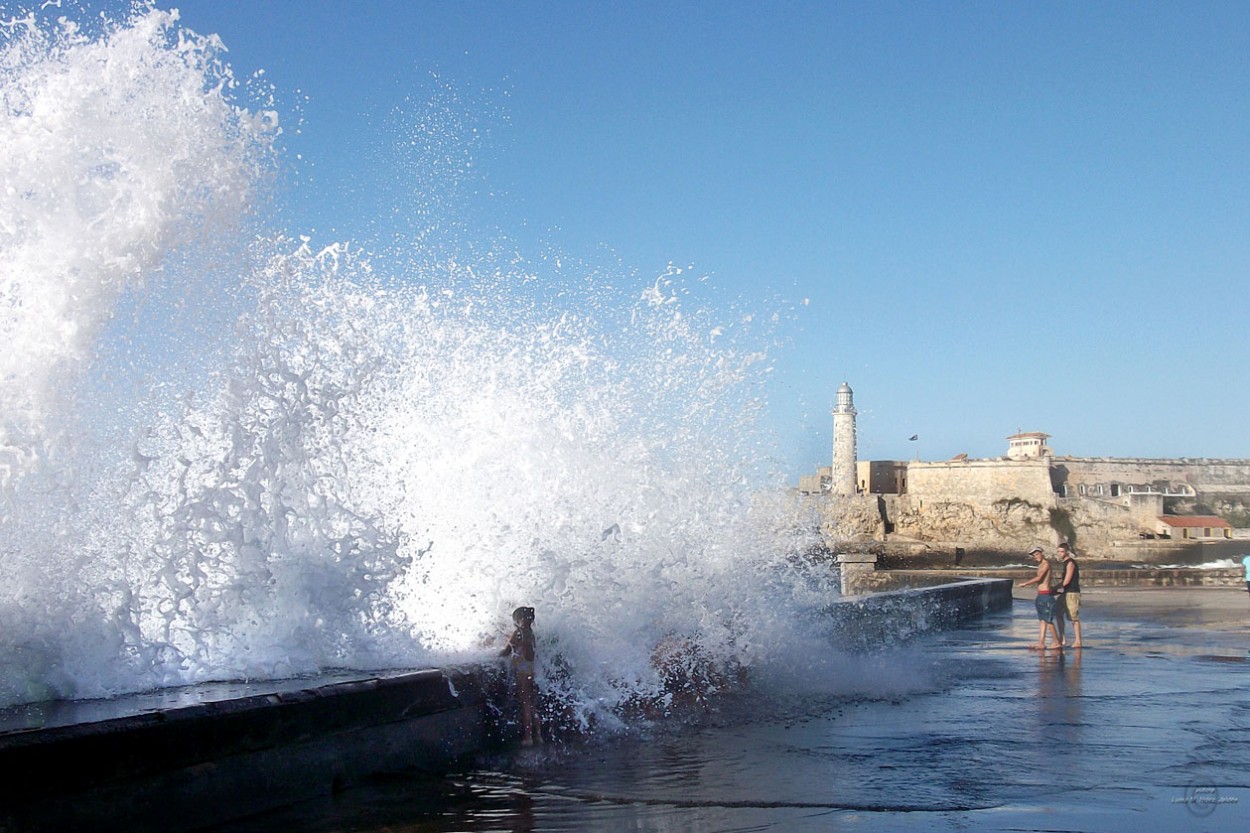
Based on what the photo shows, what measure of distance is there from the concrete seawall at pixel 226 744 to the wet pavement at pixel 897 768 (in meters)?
0.14

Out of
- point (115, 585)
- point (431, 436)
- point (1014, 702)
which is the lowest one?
point (1014, 702)

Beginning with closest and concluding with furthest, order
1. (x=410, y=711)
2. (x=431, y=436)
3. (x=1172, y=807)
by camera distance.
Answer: (x=1172, y=807), (x=410, y=711), (x=431, y=436)

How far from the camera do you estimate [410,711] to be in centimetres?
518

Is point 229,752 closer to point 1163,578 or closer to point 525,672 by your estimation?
point 525,672

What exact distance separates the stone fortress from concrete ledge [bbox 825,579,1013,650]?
3921cm

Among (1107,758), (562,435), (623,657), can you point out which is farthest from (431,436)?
(1107,758)

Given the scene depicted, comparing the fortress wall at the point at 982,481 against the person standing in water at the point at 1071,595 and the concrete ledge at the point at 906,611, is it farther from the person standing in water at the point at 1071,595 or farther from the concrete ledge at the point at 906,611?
the person standing in water at the point at 1071,595

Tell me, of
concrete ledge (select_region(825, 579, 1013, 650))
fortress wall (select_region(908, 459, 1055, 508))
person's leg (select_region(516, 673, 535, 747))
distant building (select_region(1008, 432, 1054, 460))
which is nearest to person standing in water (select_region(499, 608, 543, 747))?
person's leg (select_region(516, 673, 535, 747))

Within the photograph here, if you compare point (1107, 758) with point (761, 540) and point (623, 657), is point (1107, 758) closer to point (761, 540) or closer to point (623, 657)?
point (623, 657)

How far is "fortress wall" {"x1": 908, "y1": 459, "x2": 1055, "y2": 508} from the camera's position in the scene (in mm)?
58031

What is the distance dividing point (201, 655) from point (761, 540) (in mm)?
4814

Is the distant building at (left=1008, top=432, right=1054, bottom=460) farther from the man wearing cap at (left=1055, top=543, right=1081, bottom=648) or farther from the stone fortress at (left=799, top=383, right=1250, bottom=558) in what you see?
the man wearing cap at (left=1055, top=543, right=1081, bottom=648)

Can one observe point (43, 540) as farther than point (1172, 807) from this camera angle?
Yes

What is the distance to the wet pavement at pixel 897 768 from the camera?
14.0 ft
